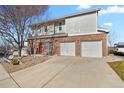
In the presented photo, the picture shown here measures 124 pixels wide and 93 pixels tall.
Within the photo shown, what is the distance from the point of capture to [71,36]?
83.8ft

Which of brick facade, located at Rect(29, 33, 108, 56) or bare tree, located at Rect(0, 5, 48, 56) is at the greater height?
bare tree, located at Rect(0, 5, 48, 56)

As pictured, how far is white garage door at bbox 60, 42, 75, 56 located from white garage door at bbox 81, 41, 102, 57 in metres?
1.76

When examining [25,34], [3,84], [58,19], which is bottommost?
[3,84]

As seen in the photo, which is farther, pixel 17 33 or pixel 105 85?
pixel 17 33

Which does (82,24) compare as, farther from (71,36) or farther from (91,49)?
(91,49)

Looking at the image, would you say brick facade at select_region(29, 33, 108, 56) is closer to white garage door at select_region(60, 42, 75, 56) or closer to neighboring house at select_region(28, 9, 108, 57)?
neighboring house at select_region(28, 9, 108, 57)

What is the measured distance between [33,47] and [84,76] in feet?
72.2

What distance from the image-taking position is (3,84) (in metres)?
10.6

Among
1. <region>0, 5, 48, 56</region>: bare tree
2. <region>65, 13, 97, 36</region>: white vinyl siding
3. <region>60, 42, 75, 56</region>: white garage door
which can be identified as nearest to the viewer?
→ <region>65, 13, 97, 36</region>: white vinyl siding

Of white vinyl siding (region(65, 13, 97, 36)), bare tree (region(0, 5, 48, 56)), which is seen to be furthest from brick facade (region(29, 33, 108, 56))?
bare tree (region(0, 5, 48, 56))

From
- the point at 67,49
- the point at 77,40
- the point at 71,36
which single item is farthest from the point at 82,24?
the point at 67,49

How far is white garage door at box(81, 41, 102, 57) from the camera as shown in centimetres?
2208
